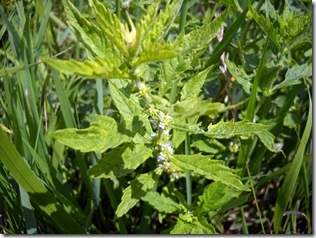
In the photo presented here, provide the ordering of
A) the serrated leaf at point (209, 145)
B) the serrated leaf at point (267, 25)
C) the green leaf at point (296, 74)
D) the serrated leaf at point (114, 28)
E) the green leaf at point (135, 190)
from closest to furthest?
the serrated leaf at point (114, 28) → the green leaf at point (135, 190) → the serrated leaf at point (267, 25) → the green leaf at point (296, 74) → the serrated leaf at point (209, 145)

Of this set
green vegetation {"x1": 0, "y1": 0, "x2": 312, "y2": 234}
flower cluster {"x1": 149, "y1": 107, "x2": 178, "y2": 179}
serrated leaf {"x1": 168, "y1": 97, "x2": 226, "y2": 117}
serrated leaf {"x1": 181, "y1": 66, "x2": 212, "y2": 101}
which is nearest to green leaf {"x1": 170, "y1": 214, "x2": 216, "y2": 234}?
green vegetation {"x1": 0, "y1": 0, "x2": 312, "y2": 234}

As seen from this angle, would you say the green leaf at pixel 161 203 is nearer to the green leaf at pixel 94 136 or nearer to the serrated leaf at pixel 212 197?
the serrated leaf at pixel 212 197

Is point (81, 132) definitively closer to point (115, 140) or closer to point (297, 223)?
point (115, 140)

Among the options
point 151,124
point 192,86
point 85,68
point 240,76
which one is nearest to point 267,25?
point 240,76

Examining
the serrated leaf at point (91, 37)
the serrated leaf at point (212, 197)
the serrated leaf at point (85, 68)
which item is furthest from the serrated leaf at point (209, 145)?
the serrated leaf at point (85, 68)

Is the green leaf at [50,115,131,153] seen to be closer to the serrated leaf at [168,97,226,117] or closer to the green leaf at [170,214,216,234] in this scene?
the serrated leaf at [168,97,226,117]

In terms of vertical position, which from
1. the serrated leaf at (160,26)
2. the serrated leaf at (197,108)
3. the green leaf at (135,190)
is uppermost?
the serrated leaf at (160,26)

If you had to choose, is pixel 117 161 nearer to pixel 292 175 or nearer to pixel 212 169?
pixel 212 169
